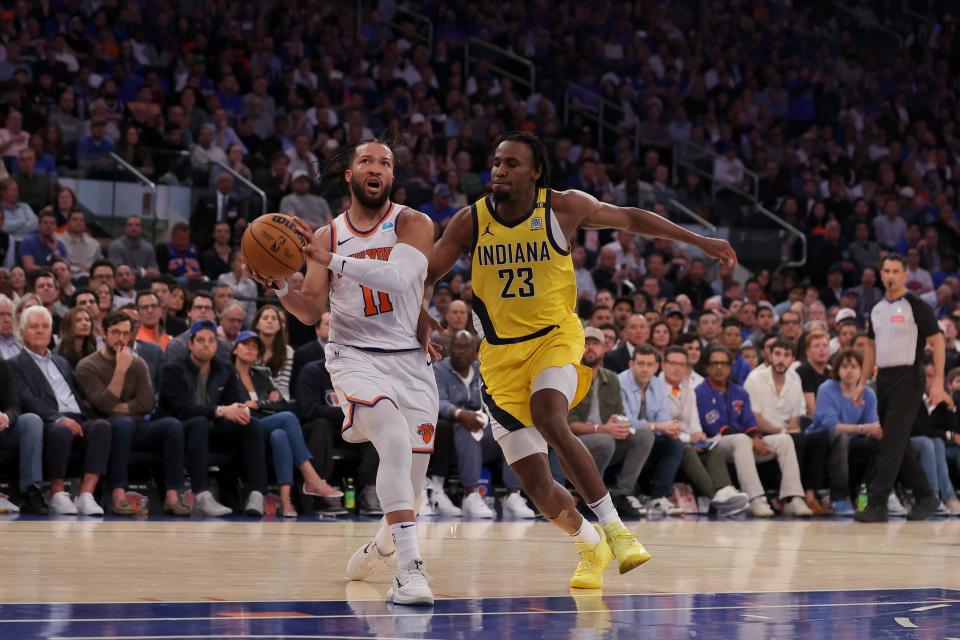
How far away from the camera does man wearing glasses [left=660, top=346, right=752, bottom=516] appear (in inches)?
474

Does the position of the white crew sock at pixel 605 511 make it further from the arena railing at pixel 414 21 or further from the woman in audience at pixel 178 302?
the arena railing at pixel 414 21

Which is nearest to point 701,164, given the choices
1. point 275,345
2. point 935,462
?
point 935,462

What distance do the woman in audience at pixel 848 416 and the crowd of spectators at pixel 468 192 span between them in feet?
0.09

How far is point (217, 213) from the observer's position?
570 inches

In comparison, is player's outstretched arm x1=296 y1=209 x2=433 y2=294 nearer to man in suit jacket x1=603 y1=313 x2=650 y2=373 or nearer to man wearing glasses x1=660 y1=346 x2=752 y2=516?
man wearing glasses x1=660 y1=346 x2=752 y2=516

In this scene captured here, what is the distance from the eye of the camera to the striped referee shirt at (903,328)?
11.1 m

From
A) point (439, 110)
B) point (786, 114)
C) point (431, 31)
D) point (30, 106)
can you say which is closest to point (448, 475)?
point (30, 106)

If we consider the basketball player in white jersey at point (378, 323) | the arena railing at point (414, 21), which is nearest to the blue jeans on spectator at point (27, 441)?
the basketball player in white jersey at point (378, 323)

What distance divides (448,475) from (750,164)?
443 inches

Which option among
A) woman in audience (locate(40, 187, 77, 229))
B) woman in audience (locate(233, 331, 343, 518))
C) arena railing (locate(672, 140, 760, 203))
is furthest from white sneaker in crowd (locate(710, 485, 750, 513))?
arena railing (locate(672, 140, 760, 203))

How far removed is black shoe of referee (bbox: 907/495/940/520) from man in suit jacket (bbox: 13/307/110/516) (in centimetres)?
648

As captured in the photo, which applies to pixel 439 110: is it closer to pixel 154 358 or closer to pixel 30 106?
pixel 30 106

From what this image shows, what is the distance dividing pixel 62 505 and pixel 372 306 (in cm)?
486

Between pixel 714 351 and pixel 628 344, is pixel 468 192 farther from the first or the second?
pixel 714 351
